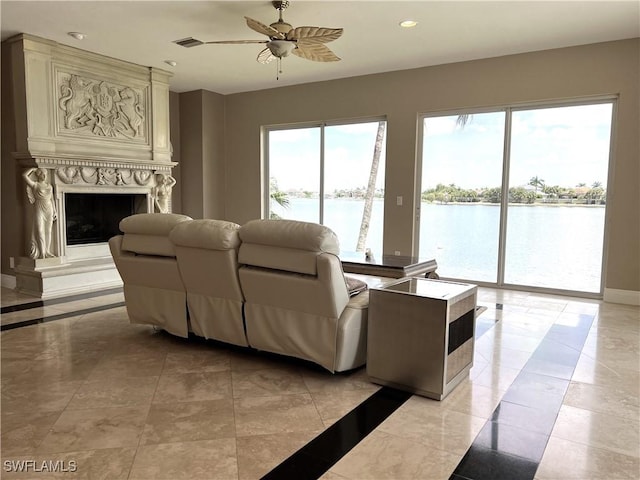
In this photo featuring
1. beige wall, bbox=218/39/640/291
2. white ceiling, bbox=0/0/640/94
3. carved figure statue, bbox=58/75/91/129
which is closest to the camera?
white ceiling, bbox=0/0/640/94

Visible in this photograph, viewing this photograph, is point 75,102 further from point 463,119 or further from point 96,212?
point 463,119

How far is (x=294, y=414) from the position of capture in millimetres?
2355

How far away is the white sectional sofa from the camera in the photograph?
266cm

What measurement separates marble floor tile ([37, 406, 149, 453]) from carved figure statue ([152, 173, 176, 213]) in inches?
180

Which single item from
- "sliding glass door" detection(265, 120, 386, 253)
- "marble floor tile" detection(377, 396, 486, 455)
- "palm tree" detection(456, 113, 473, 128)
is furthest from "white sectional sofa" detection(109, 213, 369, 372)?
"palm tree" detection(456, 113, 473, 128)

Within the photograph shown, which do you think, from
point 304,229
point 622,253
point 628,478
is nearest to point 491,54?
point 622,253

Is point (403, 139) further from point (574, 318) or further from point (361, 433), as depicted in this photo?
point (361, 433)

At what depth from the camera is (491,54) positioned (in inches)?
215

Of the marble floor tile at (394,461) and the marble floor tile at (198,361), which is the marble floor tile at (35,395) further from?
the marble floor tile at (394,461)

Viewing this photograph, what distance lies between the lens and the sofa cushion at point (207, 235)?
9.55ft

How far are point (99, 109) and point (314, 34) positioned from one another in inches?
136

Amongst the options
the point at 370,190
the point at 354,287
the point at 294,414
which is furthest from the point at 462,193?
the point at 294,414

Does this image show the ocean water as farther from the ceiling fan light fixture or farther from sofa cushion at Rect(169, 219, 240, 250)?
sofa cushion at Rect(169, 219, 240, 250)

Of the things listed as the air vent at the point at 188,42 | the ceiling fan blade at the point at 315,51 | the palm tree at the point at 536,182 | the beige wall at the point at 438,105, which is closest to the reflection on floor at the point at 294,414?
the beige wall at the point at 438,105
